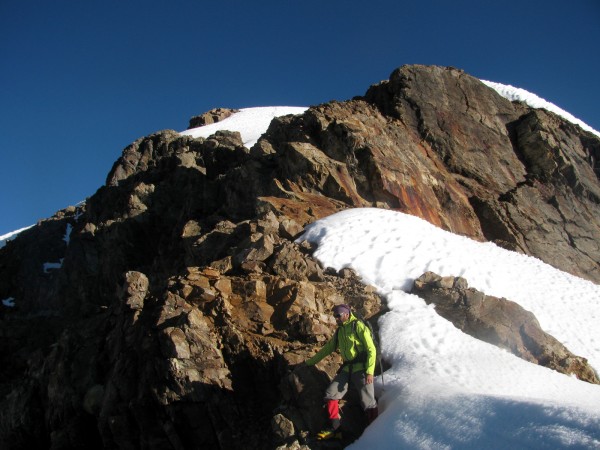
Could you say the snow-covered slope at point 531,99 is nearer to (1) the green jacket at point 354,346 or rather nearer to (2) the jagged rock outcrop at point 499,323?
(2) the jagged rock outcrop at point 499,323

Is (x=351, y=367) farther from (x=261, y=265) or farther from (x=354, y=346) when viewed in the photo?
(x=261, y=265)

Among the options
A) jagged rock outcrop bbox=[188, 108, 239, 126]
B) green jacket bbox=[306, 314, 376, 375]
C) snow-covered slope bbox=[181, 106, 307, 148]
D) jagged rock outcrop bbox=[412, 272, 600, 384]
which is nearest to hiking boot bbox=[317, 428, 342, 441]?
green jacket bbox=[306, 314, 376, 375]

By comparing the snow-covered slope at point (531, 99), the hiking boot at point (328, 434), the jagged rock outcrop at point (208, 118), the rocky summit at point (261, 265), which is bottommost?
the hiking boot at point (328, 434)

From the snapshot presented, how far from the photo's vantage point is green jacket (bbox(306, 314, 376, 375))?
930 centimetres

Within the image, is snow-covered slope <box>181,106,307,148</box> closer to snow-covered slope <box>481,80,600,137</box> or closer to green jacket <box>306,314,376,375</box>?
snow-covered slope <box>481,80,600,137</box>

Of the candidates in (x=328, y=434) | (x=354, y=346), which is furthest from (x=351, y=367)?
(x=328, y=434)

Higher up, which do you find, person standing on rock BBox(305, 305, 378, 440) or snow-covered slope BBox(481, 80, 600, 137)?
snow-covered slope BBox(481, 80, 600, 137)

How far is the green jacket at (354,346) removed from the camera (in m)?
9.30

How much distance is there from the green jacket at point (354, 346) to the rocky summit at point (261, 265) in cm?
66

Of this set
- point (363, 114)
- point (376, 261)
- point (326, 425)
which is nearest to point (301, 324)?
point (326, 425)

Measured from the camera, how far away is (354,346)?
956 centimetres

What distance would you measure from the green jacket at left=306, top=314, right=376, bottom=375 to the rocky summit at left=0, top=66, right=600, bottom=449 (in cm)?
66

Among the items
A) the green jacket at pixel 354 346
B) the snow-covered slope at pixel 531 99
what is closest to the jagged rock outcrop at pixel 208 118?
the snow-covered slope at pixel 531 99

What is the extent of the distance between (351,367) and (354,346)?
0.42 m
